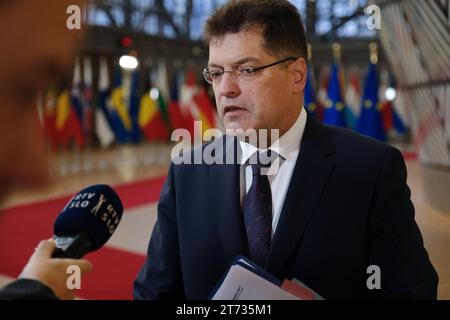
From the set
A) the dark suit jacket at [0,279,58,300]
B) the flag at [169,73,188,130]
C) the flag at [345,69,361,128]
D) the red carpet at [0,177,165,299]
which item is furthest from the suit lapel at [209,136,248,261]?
the flag at [345,69,361,128]

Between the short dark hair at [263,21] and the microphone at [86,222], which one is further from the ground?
the short dark hair at [263,21]

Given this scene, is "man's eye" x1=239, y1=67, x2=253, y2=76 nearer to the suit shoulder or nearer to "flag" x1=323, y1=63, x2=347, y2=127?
the suit shoulder

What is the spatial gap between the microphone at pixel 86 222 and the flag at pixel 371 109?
350 inches

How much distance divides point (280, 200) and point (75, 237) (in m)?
0.78

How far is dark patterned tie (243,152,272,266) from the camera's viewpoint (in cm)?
166

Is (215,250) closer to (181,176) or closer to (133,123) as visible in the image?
(181,176)

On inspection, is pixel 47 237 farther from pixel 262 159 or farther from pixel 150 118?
pixel 150 118

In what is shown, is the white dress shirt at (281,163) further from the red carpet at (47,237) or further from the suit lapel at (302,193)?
the red carpet at (47,237)

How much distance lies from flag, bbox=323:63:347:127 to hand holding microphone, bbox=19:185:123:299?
30.5 ft

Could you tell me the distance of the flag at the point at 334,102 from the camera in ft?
34.2

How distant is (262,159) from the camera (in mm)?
1785

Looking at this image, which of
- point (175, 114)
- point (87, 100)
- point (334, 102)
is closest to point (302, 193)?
point (334, 102)

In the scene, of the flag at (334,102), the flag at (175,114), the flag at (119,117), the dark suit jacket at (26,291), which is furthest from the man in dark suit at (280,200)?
the flag at (175,114)

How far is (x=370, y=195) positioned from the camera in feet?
5.51
